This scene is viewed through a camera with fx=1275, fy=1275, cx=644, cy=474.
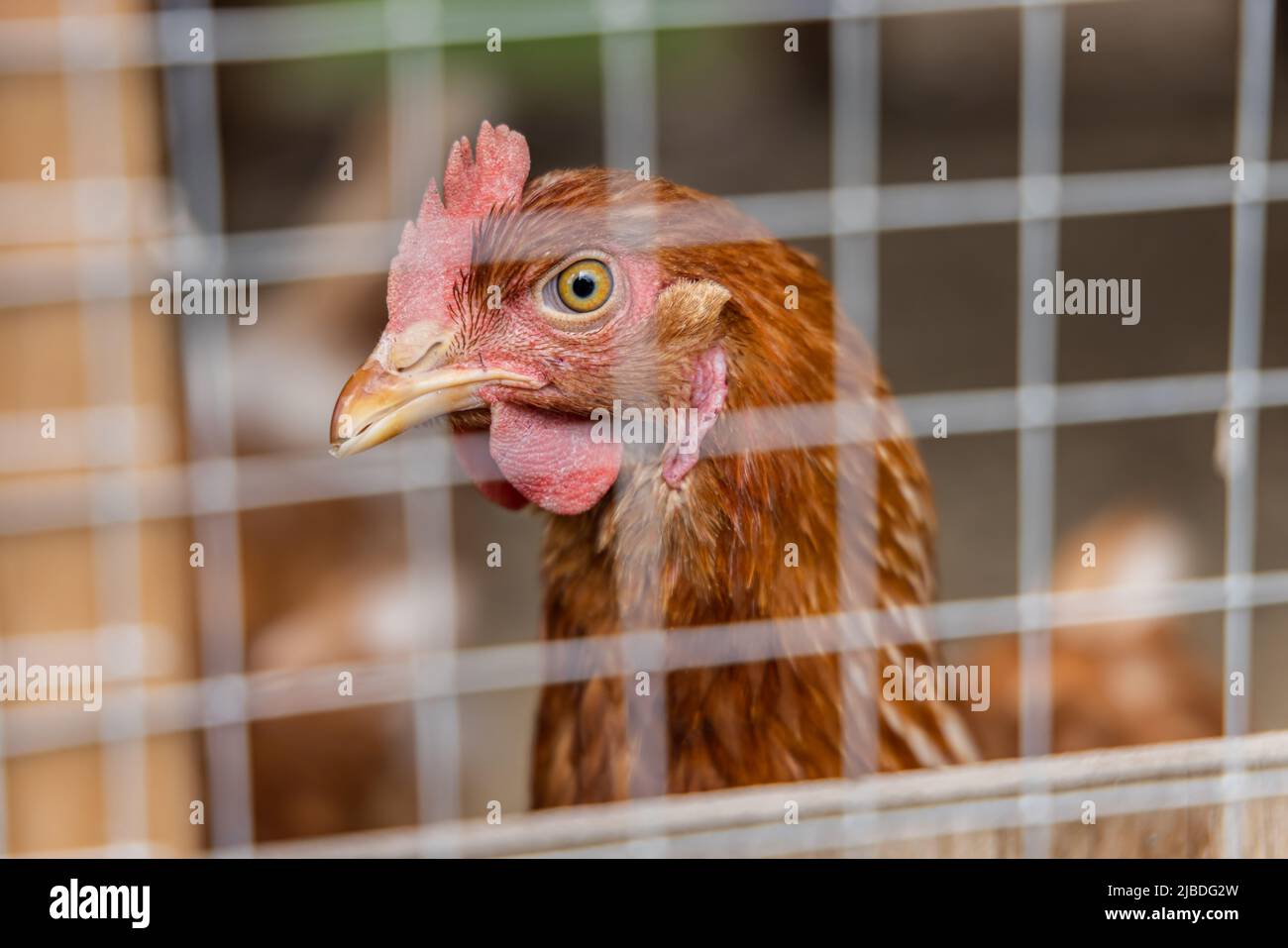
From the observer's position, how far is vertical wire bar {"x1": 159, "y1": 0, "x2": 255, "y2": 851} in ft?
5.24

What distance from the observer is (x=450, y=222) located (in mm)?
1230

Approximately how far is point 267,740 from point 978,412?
1.08 meters

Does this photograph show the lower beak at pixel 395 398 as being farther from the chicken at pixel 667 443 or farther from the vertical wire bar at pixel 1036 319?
the vertical wire bar at pixel 1036 319

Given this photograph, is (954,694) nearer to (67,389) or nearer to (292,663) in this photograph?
(292,663)

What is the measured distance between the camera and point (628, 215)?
1157mm

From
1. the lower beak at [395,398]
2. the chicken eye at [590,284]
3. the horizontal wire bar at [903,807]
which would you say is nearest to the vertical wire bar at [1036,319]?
the horizontal wire bar at [903,807]

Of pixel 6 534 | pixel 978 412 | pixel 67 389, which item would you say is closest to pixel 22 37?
pixel 67 389

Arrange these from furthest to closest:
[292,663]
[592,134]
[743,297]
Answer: [592,134] < [292,663] < [743,297]

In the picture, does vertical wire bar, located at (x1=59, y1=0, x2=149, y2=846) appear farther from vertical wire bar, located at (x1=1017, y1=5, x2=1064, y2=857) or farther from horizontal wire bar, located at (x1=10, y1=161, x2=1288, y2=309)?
vertical wire bar, located at (x1=1017, y1=5, x2=1064, y2=857)

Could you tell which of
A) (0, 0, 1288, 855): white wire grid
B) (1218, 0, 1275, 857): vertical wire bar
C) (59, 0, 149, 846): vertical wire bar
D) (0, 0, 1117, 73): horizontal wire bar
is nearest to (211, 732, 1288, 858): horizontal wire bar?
(0, 0, 1288, 855): white wire grid

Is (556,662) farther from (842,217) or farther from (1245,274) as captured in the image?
(1245,274)

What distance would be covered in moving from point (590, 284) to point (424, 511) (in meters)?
0.54

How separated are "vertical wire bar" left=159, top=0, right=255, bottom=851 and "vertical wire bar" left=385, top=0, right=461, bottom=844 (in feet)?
0.77

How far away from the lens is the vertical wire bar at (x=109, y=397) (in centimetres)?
143
